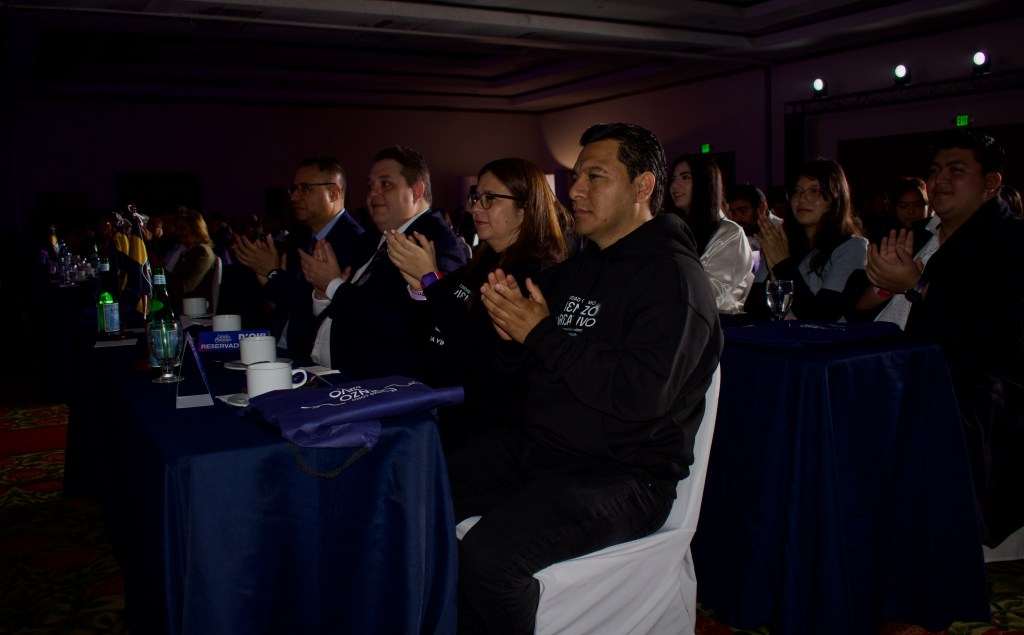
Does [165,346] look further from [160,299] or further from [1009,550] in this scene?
[1009,550]

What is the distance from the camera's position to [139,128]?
46.0ft

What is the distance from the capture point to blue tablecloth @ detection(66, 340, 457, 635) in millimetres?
1498

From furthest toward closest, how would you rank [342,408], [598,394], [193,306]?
[193,306] < [598,394] < [342,408]

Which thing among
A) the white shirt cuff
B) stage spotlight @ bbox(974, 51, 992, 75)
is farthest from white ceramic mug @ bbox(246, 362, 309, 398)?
stage spotlight @ bbox(974, 51, 992, 75)

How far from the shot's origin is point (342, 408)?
5.18 feet

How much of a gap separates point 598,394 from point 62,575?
84.4 inches

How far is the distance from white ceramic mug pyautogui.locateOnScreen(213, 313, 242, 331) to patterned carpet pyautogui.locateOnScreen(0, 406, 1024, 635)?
910 millimetres

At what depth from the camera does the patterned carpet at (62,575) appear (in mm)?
2396

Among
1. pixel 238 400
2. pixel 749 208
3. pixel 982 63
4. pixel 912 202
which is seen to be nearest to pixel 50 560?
pixel 238 400

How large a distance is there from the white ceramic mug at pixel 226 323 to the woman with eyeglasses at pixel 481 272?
0.67 metres

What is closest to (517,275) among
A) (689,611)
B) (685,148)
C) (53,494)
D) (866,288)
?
(689,611)

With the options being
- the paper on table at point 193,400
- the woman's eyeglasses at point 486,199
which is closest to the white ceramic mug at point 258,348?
the paper on table at point 193,400

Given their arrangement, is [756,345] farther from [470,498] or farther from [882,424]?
[470,498]

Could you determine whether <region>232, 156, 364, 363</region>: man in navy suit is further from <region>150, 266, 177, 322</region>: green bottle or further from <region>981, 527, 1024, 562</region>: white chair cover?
<region>981, 527, 1024, 562</region>: white chair cover
